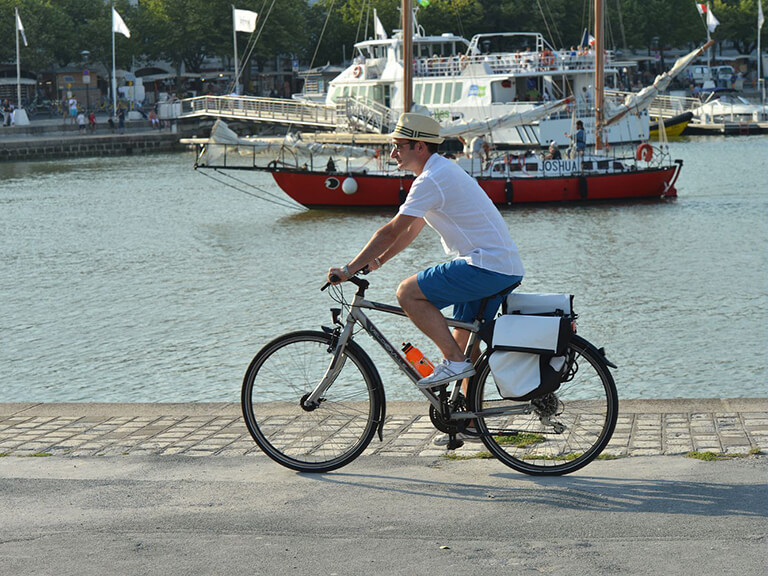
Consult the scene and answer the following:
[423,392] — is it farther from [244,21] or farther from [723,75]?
[723,75]

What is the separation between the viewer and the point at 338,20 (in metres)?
81.9

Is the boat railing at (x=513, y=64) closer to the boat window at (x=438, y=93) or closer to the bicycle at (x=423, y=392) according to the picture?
the boat window at (x=438, y=93)

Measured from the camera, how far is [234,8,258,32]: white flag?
59.9 m

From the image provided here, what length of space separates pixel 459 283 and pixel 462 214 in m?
0.32

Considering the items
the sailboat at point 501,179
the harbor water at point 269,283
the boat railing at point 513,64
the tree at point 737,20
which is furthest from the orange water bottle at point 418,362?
the tree at point 737,20

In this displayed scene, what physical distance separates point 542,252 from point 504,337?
1789 cm

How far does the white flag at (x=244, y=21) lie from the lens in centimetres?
5988

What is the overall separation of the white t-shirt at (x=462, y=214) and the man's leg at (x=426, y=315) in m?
0.24

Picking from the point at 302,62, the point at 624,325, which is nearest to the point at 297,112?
the point at 302,62

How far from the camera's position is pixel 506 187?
31.0 m

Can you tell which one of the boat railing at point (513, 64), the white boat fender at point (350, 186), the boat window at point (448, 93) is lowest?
the white boat fender at point (350, 186)

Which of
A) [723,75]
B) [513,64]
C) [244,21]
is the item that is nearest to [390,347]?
[513,64]

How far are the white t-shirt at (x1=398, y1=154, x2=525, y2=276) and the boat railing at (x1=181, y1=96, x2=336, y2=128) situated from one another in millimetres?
48606

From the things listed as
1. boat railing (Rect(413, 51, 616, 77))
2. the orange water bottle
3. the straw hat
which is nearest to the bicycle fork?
the orange water bottle
